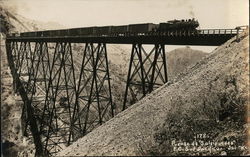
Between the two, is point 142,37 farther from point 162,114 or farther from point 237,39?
point 162,114

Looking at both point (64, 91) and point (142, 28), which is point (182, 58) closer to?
point (64, 91)

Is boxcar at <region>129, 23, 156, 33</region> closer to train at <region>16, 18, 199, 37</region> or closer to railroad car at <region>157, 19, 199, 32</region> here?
train at <region>16, 18, 199, 37</region>

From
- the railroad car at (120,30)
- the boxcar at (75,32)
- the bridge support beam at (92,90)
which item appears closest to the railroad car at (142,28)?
the railroad car at (120,30)

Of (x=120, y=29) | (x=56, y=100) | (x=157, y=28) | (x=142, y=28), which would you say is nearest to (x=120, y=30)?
(x=120, y=29)

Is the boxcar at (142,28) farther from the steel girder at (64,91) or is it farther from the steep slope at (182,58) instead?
the steep slope at (182,58)

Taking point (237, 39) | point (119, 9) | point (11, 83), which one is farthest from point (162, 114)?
point (11, 83)
